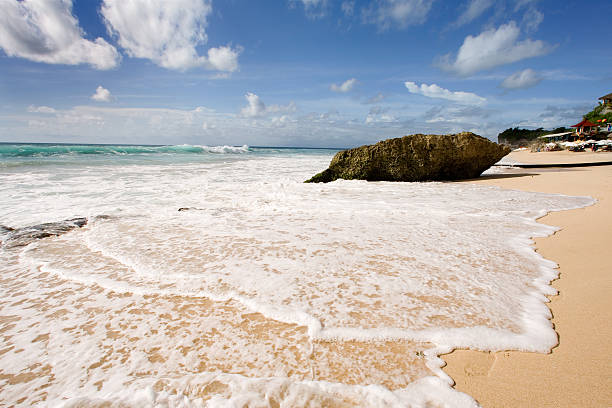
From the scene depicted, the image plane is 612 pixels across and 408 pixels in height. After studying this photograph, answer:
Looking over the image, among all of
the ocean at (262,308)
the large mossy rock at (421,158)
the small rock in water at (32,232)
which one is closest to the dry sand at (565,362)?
the ocean at (262,308)

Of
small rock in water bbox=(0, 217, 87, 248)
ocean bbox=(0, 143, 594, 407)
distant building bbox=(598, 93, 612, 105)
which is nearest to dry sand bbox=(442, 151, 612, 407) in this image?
ocean bbox=(0, 143, 594, 407)

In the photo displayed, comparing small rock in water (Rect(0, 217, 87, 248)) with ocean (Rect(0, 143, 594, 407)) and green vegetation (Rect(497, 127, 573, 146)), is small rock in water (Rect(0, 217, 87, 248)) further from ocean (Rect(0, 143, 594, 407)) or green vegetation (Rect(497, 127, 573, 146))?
green vegetation (Rect(497, 127, 573, 146))

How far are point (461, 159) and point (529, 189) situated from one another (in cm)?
247

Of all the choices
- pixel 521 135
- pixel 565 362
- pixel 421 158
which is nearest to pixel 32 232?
pixel 565 362

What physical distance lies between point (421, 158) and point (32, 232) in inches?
381

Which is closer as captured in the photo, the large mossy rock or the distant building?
the large mossy rock

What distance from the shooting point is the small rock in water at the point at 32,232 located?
12.0 feet

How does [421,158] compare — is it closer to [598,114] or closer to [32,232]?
[32,232]

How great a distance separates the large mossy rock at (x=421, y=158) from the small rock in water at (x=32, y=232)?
675 centimetres

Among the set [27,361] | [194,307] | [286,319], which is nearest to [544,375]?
[286,319]

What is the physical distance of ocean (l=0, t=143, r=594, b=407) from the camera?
147cm

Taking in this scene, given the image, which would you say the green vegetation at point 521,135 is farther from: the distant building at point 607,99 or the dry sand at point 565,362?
the dry sand at point 565,362

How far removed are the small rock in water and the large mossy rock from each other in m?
6.75

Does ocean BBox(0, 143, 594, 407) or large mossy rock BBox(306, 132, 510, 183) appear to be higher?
large mossy rock BBox(306, 132, 510, 183)
